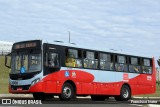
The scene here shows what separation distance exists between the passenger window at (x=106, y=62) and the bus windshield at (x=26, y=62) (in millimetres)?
5403

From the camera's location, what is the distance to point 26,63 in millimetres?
21516

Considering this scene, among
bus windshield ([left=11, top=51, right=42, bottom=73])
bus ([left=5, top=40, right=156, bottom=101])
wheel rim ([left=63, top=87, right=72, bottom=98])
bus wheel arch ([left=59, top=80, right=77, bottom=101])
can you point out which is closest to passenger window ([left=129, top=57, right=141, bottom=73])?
bus ([left=5, top=40, right=156, bottom=101])

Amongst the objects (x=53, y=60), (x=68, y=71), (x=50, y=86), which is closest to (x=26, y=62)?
(x=53, y=60)

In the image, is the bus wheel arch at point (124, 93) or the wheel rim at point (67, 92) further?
the bus wheel arch at point (124, 93)

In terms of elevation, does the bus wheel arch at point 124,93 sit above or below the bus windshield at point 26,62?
below

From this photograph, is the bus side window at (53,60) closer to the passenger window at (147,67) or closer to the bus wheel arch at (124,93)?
the bus wheel arch at (124,93)

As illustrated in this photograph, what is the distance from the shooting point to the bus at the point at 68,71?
2130cm

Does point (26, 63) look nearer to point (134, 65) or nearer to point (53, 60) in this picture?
point (53, 60)

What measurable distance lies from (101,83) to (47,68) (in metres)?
5.24

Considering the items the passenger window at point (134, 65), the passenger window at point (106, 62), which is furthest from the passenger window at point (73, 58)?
the passenger window at point (134, 65)

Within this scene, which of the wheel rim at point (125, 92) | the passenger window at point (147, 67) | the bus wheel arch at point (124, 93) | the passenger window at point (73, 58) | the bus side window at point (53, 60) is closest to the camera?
the bus side window at point (53, 60)

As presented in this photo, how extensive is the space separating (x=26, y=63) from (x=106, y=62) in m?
6.26

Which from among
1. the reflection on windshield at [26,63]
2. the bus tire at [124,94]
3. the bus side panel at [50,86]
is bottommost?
the bus tire at [124,94]

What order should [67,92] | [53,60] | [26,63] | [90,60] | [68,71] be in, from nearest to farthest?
[26,63] < [53,60] < [67,92] < [68,71] < [90,60]
